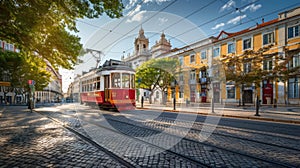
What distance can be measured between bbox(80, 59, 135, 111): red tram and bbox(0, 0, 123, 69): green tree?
8.27 ft

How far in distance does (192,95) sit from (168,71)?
775 cm

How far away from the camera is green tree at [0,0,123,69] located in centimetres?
609

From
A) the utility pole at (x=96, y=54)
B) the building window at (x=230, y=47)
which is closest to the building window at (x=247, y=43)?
the building window at (x=230, y=47)

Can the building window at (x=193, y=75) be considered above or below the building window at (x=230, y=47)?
below

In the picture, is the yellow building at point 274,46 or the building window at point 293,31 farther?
the yellow building at point 274,46

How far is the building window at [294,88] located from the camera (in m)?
19.2

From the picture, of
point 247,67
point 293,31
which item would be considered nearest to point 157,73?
point 247,67

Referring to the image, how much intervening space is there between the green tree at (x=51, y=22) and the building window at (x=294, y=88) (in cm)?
2251

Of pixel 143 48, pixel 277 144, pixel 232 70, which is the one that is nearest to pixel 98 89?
pixel 277 144

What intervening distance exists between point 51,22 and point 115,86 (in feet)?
17.8

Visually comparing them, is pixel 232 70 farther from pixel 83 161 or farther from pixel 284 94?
pixel 83 161

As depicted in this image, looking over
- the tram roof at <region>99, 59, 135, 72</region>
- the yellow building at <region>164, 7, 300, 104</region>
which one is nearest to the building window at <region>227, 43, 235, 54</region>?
the yellow building at <region>164, 7, 300, 104</region>

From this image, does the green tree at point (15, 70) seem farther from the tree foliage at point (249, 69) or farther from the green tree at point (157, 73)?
the tree foliage at point (249, 69)

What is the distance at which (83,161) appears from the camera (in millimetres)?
3285
